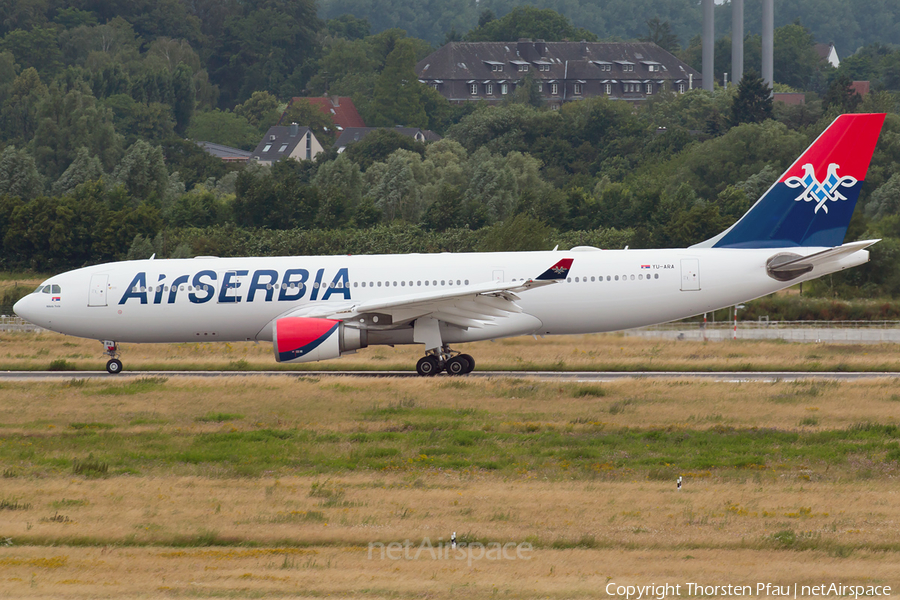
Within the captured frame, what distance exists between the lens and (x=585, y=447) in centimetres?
2116

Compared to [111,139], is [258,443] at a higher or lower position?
lower

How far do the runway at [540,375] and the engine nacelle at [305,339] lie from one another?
2428 millimetres

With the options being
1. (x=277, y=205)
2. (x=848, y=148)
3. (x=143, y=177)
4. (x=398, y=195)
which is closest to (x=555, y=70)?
(x=398, y=195)

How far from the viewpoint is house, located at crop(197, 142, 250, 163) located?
429 ft

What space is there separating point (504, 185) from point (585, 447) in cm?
6269

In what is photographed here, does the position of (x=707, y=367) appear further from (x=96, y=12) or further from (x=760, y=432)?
(x=96, y=12)

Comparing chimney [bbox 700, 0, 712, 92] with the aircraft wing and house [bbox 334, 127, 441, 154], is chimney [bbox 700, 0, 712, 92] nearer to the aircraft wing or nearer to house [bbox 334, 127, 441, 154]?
house [bbox 334, 127, 441, 154]

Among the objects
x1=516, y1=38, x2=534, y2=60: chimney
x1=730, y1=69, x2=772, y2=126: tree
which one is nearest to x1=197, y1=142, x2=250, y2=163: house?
x1=730, y1=69, x2=772, y2=126: tree

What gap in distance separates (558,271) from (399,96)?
444 ft

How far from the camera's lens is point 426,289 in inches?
1217

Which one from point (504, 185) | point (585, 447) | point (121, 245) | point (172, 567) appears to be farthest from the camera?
point (504, 185)

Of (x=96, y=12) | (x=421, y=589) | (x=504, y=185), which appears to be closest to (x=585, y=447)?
(x=421, y=589)

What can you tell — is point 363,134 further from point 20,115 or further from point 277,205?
point 277,205

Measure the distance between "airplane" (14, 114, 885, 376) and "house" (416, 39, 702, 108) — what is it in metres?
149
